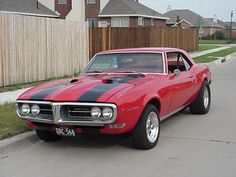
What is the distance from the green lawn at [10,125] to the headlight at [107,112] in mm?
1866

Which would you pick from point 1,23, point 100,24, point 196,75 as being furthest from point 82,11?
point 196,75

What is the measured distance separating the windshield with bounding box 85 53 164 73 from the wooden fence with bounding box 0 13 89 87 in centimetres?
565

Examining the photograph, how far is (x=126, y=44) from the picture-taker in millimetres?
22156

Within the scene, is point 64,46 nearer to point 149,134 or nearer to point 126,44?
point 126,44

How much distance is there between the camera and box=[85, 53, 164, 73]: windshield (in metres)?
7.35

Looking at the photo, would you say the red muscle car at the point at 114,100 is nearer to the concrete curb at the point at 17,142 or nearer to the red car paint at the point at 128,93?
the red car paint at the point at 128,93

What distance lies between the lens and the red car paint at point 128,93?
570 centimetres

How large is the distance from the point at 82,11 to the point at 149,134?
41.5 metres

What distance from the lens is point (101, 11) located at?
4659 cm


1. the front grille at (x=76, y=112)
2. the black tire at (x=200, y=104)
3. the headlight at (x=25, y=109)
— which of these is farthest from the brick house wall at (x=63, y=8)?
the front grille at (x=76, y=112)

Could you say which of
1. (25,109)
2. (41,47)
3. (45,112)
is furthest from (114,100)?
(41,47)

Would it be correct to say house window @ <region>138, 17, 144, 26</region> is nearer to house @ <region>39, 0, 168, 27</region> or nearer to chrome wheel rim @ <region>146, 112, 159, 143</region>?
house @ <region>39, 0, 168, 27</region>

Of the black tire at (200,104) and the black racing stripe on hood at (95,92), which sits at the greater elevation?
the black racing stripe on hood at (95,92)

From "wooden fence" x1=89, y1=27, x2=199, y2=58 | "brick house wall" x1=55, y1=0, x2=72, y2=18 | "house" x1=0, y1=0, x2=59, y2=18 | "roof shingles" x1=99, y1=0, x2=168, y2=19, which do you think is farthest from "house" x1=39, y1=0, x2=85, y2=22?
"wooden fence" x1=89, y1=27, x2=199, y2=58
